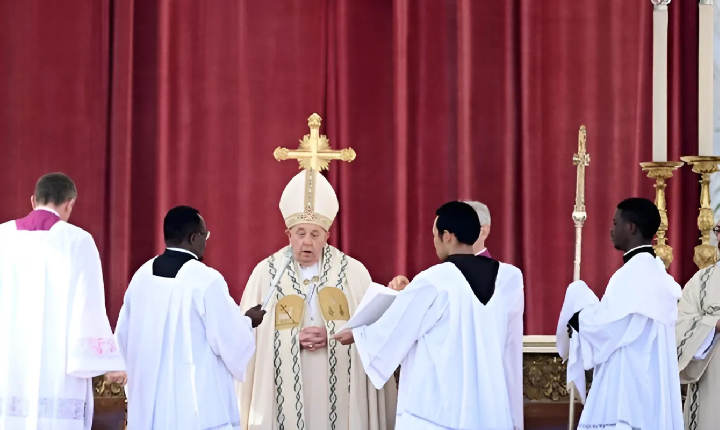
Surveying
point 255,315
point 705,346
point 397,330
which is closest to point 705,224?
point 705,346

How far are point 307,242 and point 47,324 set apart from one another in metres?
1.39

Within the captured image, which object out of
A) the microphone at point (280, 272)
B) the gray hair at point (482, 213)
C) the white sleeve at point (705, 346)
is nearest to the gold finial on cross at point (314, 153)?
the microphone at point (280, 272)

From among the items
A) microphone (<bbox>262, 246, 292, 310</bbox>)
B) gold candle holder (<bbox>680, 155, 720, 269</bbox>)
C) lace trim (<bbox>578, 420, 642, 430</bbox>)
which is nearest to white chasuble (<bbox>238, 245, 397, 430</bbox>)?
microphone (<bbox>262, 246, 292, 310</bbox>)

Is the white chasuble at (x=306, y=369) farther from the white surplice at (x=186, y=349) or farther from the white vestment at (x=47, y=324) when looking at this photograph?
the white vestment at (x=47, y=324)

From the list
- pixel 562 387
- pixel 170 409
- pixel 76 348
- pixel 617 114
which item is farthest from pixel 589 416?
pixel 617 114

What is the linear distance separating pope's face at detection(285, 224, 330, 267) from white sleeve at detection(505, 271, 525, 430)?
1.15 metres

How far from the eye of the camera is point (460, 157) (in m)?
7.45

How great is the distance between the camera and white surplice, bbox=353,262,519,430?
483cm

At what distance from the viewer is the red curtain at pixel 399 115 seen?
7.32 m

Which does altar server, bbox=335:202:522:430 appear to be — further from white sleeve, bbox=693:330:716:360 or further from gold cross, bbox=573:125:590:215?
white sleeve, bbox=693:330:716:360

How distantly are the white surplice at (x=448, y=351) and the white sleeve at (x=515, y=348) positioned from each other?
0.39 metres

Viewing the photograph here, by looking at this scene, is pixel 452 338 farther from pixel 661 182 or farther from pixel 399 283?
pixel 661 182

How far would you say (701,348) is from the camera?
219 inches

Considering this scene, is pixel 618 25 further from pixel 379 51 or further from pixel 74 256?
pixel 74 256
